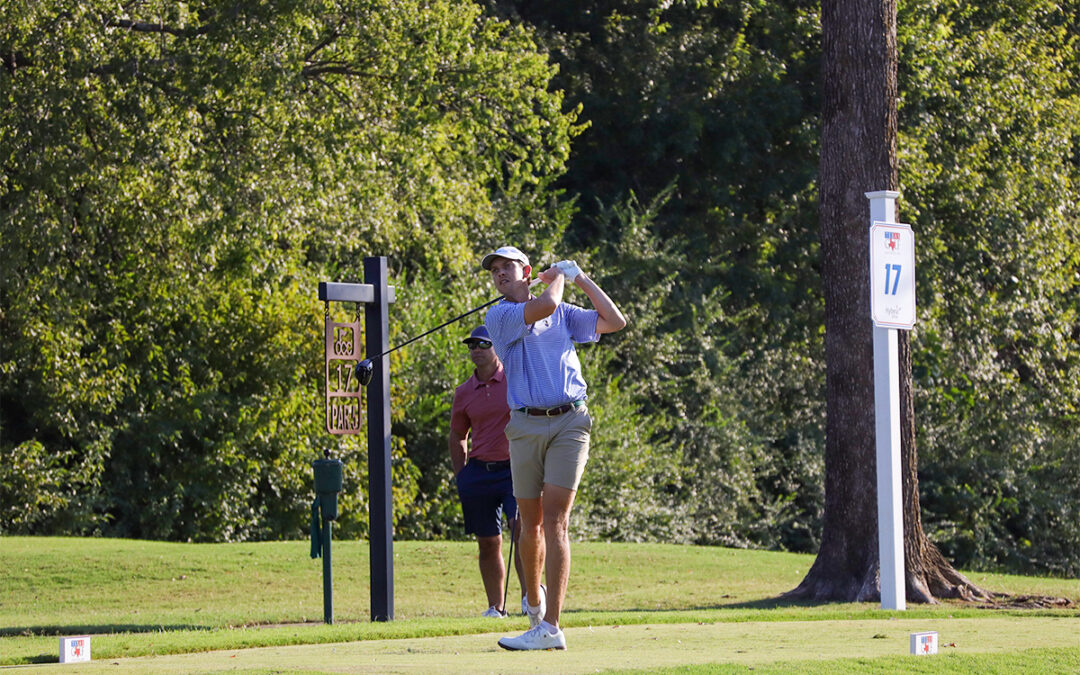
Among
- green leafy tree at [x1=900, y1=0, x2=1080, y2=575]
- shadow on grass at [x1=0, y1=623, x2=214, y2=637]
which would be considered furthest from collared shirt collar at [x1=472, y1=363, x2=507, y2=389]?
green leafy tree at [x1=900, y1=0, x2=1080, y2=575]

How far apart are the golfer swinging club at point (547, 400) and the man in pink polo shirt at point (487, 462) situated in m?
2.82

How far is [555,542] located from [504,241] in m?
17.1

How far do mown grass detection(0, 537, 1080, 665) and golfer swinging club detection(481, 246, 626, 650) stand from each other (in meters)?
1.81

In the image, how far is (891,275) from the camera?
36.1 ft

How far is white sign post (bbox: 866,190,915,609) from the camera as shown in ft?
36.0

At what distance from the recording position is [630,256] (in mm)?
25562

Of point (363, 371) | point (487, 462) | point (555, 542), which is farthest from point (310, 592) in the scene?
point (555, 542)

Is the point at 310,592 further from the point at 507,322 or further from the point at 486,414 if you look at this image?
the point at 507,322

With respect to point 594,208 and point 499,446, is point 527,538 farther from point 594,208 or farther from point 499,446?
point 594,208

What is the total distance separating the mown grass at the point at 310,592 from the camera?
10.2 meters

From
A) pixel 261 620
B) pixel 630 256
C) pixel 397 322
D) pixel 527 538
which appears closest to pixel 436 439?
pixel 397 322

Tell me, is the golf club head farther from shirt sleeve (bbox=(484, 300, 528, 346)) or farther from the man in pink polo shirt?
shirt sleeve (bbox=(484, 300, 528, 346))

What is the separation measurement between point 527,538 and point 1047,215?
1993 cm

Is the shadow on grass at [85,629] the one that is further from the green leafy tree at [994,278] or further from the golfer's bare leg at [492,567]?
the green leafy tree at [994,278]
